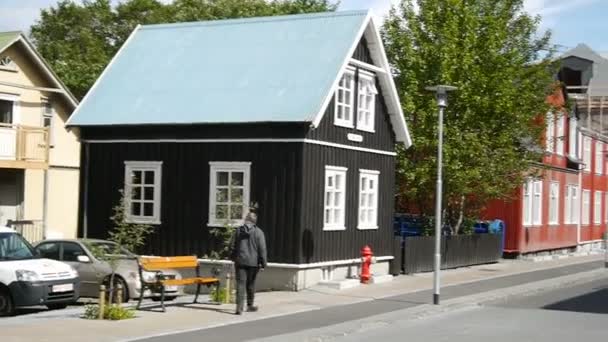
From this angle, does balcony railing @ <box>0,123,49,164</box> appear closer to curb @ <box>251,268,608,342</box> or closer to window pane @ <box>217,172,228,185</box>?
window pane @ <box>217,172,228,185</box>

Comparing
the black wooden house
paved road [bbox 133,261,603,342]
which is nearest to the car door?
the black wooden house

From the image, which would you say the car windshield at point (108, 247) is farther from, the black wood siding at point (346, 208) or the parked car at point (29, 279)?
the black wood siding at point (346, 208)

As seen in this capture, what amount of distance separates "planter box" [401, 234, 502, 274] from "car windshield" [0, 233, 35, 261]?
12.5 m

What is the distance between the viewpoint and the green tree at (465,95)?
31469 mm

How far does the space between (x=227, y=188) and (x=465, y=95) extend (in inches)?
432

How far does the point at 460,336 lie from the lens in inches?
602

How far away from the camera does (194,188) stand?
24.3 meters

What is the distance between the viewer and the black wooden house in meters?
23.0

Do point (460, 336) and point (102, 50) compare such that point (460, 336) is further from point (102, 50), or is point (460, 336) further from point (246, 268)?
point (102, 50)

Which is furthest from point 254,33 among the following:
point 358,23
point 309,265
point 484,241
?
point 484,241

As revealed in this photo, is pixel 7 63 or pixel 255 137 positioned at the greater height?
pixel 7 63

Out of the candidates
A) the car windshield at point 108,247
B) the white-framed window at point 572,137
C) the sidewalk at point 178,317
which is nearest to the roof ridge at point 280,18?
the sidewalk at point 178,317

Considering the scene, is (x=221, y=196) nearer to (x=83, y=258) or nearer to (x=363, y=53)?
(x=83, y=258)

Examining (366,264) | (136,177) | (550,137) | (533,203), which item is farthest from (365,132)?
(550,137)
